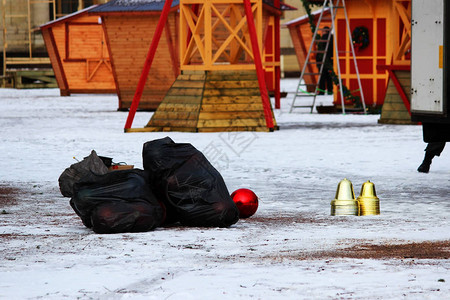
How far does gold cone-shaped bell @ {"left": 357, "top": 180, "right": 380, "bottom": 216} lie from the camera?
8367mm

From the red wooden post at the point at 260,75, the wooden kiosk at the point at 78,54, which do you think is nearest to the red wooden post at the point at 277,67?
the wooden kiosk at the point at 78,54

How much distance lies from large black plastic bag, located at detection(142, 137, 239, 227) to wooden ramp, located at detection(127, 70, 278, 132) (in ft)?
33.6

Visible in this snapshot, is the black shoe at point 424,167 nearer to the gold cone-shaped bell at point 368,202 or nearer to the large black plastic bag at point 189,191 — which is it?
the gold cone-shaped bell at point 368,202

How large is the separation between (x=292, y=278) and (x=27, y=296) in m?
1.57

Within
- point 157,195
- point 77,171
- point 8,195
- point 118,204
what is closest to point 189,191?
point 157,195

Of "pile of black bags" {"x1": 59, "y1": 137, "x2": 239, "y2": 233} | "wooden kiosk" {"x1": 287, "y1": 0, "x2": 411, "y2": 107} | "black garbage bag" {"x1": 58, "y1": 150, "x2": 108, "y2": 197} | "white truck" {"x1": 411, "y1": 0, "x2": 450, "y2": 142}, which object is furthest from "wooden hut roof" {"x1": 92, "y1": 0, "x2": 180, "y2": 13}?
"pile of black bags" {"x1": 59, "y1": 137, "x2": 239, "y2": 233}

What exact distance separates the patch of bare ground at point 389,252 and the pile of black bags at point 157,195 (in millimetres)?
1372

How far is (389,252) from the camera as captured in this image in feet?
21.5

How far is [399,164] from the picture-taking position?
1239 centimetres

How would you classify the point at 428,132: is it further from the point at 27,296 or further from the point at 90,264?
Answer: the point at 27,296

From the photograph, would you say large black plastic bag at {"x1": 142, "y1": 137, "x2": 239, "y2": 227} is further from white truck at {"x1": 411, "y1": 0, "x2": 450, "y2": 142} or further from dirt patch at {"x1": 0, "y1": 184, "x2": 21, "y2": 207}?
white truck at {"x1": 411, "y1": 0, "x2": 450, "y2": 142}

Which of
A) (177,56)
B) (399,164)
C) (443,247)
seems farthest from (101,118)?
(443,247)

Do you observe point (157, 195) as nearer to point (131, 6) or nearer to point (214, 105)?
point (214, 105)

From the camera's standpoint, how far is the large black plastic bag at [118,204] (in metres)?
7.41
